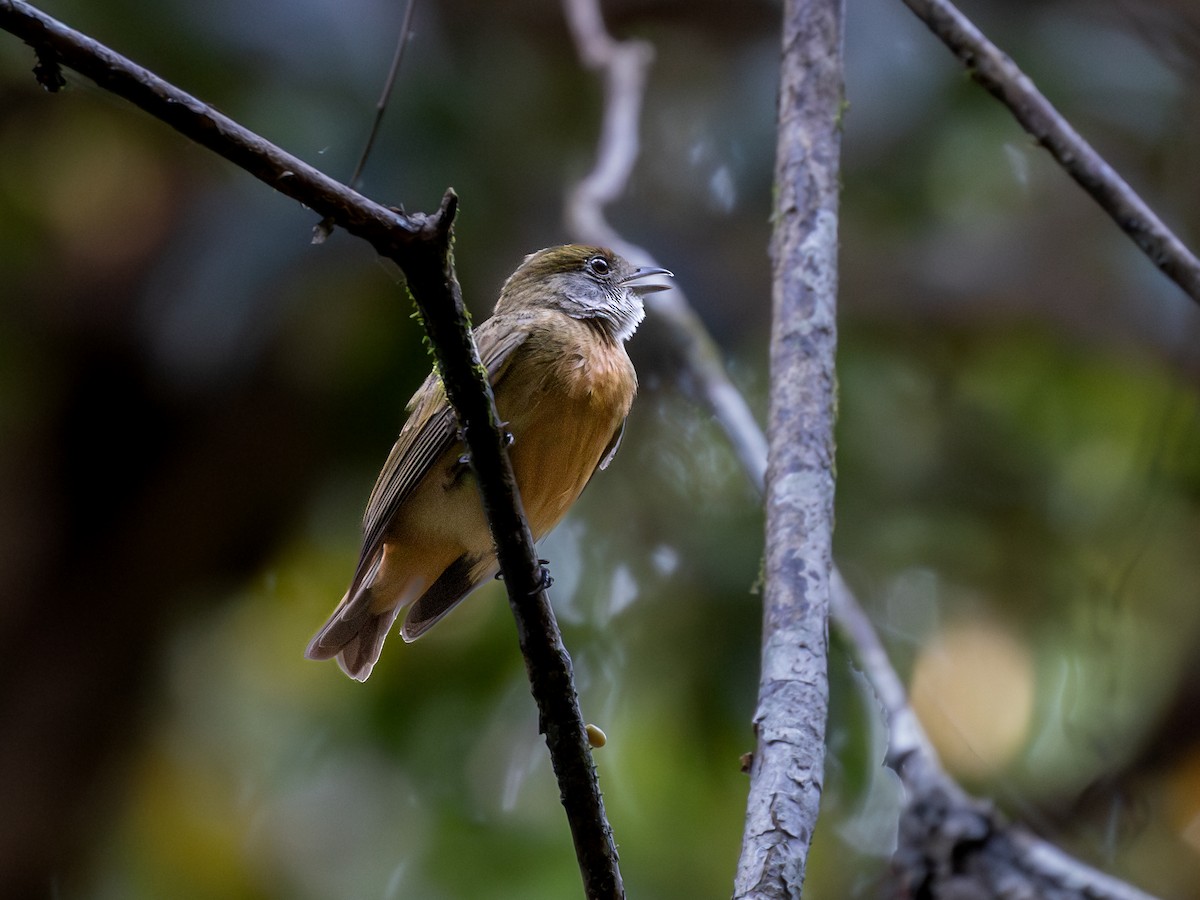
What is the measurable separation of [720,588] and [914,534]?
128 cm

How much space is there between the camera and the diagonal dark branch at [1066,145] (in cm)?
334

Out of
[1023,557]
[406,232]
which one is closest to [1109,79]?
[1023,557]

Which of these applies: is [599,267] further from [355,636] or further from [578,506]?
[578,506]

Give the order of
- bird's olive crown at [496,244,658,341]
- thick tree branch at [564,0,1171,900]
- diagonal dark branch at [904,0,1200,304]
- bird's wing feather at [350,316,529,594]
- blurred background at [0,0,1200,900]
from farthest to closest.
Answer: blurred background at [0,0,1200,900]
bird's olive crown at [496,244,658,341]
bird's wing feather at [350,316,529,594]
diagonal dark branch at [904,0,1200,304]
thick tree branch at [564,0,1171,900]

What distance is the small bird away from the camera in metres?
3.79

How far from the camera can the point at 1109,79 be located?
7426mm

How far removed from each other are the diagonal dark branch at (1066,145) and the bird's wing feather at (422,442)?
151cm

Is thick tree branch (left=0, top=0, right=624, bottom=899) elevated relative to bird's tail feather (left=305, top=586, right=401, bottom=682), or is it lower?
lower

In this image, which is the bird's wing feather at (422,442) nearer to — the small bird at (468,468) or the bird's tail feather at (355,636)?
the small bird at (468,468)

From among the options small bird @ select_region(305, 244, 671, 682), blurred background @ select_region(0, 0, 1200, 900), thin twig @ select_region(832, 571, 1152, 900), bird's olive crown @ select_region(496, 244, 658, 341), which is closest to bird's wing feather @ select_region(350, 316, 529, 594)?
small bird @ select_region(305, 244, 671, 682)

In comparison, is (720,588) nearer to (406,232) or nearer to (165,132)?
(165,132)

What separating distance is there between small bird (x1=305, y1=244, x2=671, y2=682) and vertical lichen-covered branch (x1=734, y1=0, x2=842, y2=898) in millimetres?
654

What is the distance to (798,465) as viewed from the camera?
10.4 ft

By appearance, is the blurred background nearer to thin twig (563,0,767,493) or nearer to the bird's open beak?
thin twig (563,0,767,493)
